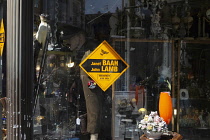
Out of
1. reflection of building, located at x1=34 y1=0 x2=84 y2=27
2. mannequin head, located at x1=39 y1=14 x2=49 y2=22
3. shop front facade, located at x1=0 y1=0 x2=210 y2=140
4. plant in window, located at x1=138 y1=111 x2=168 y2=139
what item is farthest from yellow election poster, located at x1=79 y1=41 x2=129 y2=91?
plant in window, located at x1=138 y1=111 x2=168 y2=139

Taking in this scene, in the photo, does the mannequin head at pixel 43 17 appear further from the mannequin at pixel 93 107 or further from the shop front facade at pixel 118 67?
the mannequin at pixel 93 107

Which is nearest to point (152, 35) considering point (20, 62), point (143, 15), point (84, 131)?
point (143, 15)

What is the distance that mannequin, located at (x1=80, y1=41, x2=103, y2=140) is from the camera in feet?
13.9

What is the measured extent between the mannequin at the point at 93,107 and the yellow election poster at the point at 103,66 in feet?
0.29

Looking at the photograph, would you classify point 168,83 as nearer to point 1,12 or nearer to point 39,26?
point 39,26

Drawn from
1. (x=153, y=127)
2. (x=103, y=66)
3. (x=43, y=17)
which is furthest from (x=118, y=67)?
(x=153, y=127)

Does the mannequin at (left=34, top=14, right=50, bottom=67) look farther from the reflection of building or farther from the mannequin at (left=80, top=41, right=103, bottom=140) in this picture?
the mannequin at (left=80, top=41, right=103, bottom=140)

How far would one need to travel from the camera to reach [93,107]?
13.9 feet

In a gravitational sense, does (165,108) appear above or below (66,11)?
below

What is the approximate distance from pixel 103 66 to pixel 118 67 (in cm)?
27

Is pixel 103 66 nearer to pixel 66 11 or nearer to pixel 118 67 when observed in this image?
pixel 118 67

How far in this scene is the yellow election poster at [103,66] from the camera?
4.23 m

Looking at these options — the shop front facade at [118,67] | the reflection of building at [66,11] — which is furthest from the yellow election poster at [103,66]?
the reflection of building at [66,11]

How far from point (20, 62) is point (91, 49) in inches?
79.3
